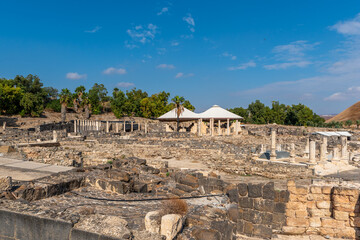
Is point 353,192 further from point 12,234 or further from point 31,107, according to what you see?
point 31,107

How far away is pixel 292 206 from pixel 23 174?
813 centimetres

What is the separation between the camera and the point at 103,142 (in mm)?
25234

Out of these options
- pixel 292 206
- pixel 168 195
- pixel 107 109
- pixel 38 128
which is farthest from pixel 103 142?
pixel 107 109

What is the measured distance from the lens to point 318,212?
259 inches

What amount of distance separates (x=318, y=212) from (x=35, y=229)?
6745 mm

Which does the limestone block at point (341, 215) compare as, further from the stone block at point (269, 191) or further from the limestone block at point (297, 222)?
the stone block at point (269, 191)

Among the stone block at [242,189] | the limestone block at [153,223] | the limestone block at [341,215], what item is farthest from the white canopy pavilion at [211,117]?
the limestone block at [153,223]

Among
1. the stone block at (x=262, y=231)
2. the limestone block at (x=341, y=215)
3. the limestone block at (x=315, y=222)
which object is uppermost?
the limestone block at (x=341, y=215)

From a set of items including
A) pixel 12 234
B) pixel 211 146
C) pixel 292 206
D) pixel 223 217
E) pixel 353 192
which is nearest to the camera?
pixel 12 234

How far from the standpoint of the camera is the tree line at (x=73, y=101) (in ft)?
163

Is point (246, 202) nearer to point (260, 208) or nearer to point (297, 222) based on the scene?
point (260, 208)

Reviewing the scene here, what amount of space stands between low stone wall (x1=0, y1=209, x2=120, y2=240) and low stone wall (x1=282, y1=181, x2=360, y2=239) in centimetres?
553

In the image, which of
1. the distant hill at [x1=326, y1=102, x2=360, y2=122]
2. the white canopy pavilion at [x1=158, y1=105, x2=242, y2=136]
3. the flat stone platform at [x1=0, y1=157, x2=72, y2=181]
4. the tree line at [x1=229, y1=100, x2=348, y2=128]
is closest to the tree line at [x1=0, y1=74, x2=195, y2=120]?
the white canopy pavilion at [x1=158, y1=105, x2=242, y2=136]

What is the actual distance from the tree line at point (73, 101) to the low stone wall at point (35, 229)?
32.9 metres
